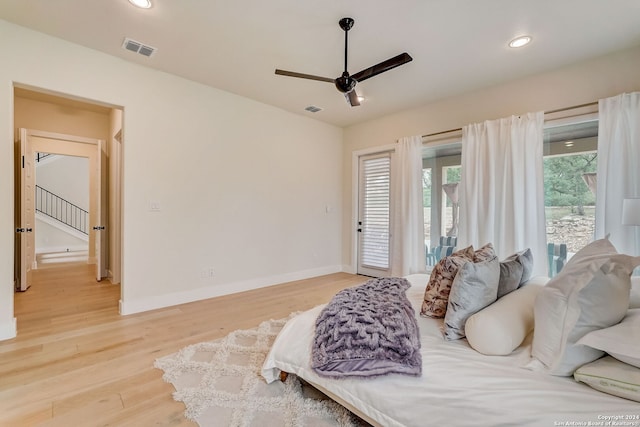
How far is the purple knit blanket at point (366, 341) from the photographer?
1.33 m

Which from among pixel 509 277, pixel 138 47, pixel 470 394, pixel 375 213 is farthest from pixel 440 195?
pixel 138 47

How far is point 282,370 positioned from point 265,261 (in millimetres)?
2669

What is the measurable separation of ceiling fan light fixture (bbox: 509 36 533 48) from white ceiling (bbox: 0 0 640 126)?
2.1 inches

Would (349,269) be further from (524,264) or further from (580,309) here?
(580,309)

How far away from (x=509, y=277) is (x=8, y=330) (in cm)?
407

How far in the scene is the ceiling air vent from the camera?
8.99 ft

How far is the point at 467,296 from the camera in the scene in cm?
153

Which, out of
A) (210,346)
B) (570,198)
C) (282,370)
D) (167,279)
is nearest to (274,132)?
(167,279)

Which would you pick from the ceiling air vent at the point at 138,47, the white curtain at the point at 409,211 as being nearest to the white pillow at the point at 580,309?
the white curtain at the point at 409,211

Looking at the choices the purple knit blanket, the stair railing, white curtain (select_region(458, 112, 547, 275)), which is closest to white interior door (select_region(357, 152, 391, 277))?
white curtain (select_region(458, 112, 547, 275))

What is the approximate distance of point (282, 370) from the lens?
5.76 feet

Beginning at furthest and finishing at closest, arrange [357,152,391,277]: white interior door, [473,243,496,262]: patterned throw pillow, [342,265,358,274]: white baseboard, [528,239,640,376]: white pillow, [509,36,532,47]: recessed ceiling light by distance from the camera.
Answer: [342,265,358,274]: white baseboard → [357,152,391,277]: white interior door → [509,36,532,47]: recessed ceiling light → [473,243,496,262]: patterned throw pillow → [528,239,640,376]: white pillow

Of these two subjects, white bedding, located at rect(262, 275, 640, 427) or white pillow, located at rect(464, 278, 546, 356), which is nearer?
white bedding, located at rect(262, 275, 640, 427)

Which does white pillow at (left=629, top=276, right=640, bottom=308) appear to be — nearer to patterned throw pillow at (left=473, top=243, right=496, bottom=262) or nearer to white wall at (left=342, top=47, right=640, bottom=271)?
patterned throw pillow at (left=473, top=243, right=496, bottom=262)
